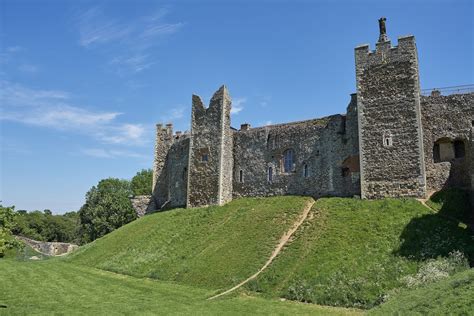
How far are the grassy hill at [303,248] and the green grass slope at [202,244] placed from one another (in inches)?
3.2

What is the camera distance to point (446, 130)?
2792cm

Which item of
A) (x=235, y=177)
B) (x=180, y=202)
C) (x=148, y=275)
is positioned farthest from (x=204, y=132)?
(x=148, y=275)

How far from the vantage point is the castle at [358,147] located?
27.7 metres

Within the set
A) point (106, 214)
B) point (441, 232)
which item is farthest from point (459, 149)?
point (106, 214)

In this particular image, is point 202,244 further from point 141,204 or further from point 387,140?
point 141,204

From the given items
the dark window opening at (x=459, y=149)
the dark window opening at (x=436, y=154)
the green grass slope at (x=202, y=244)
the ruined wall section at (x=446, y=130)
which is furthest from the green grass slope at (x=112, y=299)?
the dark window opening at (x=459, y=149)

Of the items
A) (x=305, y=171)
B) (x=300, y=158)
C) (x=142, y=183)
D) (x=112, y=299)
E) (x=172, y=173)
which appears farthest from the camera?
(x=142, y=183)

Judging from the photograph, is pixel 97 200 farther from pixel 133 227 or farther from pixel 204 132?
pixel 204 132

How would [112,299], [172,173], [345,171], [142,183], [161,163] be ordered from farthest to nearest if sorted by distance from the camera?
[142,183] → [161,163] → [172,173] → [345,171] → [112,299]

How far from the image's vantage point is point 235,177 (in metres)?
38.3

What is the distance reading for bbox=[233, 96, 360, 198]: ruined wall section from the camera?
105 feet

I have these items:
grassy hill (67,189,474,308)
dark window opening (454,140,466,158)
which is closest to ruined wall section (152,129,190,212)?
grassy hill (67,189,474,308)

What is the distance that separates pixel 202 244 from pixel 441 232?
14978 millimetres

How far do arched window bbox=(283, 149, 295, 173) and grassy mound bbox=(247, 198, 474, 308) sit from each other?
8.58m
